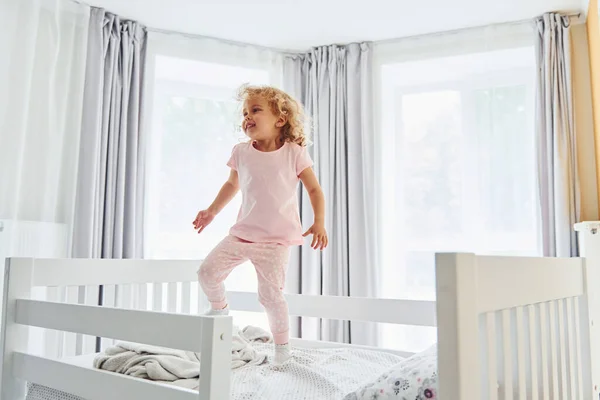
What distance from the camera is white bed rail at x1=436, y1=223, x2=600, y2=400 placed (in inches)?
29.7

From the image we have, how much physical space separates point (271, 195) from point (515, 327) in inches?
31.7

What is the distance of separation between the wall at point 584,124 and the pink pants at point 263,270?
1.49 metres

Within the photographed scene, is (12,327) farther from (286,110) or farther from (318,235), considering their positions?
(286,110)

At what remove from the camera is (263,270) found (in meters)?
1.56

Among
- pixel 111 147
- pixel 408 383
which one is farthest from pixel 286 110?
pixel 111 147

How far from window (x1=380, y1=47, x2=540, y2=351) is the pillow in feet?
5.73

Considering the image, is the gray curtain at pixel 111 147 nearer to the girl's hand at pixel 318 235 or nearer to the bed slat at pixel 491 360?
the girl's hand at pixel 318 235

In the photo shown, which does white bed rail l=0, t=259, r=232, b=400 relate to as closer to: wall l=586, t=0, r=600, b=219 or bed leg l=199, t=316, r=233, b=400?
bed leg l=199, t=316, r=233, b=400

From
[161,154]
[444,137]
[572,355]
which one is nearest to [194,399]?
[572,355]

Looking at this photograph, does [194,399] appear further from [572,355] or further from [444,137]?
[444,137]

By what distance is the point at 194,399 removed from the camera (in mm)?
1000

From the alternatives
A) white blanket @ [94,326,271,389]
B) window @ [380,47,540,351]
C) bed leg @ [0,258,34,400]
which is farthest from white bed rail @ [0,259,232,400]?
window @ [380,47,540,351]

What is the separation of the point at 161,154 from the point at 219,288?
1.55 metres

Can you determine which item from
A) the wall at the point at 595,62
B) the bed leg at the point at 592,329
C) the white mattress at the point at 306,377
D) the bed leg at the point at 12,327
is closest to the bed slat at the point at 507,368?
the white mattress at the point at 306,377
